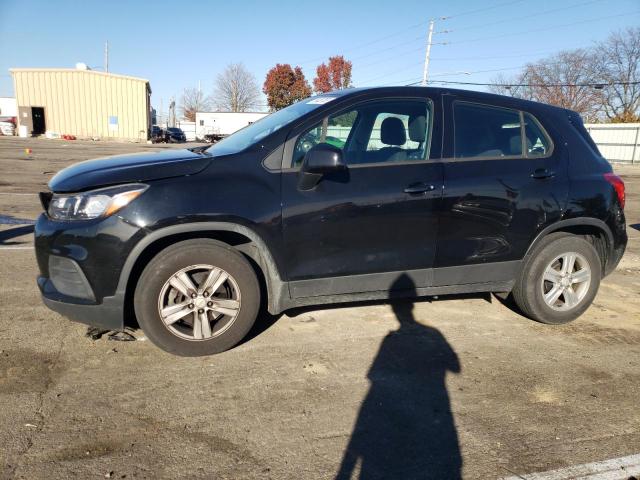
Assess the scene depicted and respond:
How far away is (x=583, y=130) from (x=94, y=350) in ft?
14.4

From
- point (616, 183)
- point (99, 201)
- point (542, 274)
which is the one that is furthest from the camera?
point (616, 183)

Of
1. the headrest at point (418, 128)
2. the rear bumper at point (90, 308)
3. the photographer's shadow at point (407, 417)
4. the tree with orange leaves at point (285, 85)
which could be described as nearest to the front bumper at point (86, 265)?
the rear bumper at point (90, 308)

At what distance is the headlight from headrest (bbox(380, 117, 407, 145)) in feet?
6.06

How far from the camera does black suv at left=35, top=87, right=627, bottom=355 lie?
122 inches

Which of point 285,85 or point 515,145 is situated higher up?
point 285,85

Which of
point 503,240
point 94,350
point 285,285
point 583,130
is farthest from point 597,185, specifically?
point 94,350

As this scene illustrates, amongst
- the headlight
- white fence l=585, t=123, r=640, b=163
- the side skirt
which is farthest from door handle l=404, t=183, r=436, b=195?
white fence l=585, t=123, r=640, b=163

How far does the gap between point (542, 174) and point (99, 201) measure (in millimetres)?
3332

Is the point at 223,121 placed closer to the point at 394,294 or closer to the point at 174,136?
the point at 174,136

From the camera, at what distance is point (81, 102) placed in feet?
143

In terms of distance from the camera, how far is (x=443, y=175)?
3652mm

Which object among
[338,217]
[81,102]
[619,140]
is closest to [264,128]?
[338,217]

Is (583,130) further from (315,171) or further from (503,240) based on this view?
(315,171)

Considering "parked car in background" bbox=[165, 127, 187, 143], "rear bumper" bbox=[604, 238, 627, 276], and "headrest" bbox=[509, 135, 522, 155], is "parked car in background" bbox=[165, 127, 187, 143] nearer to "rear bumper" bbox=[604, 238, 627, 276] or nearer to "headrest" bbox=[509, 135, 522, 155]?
"headrest" bbox=[509, 135, 522, 155]
